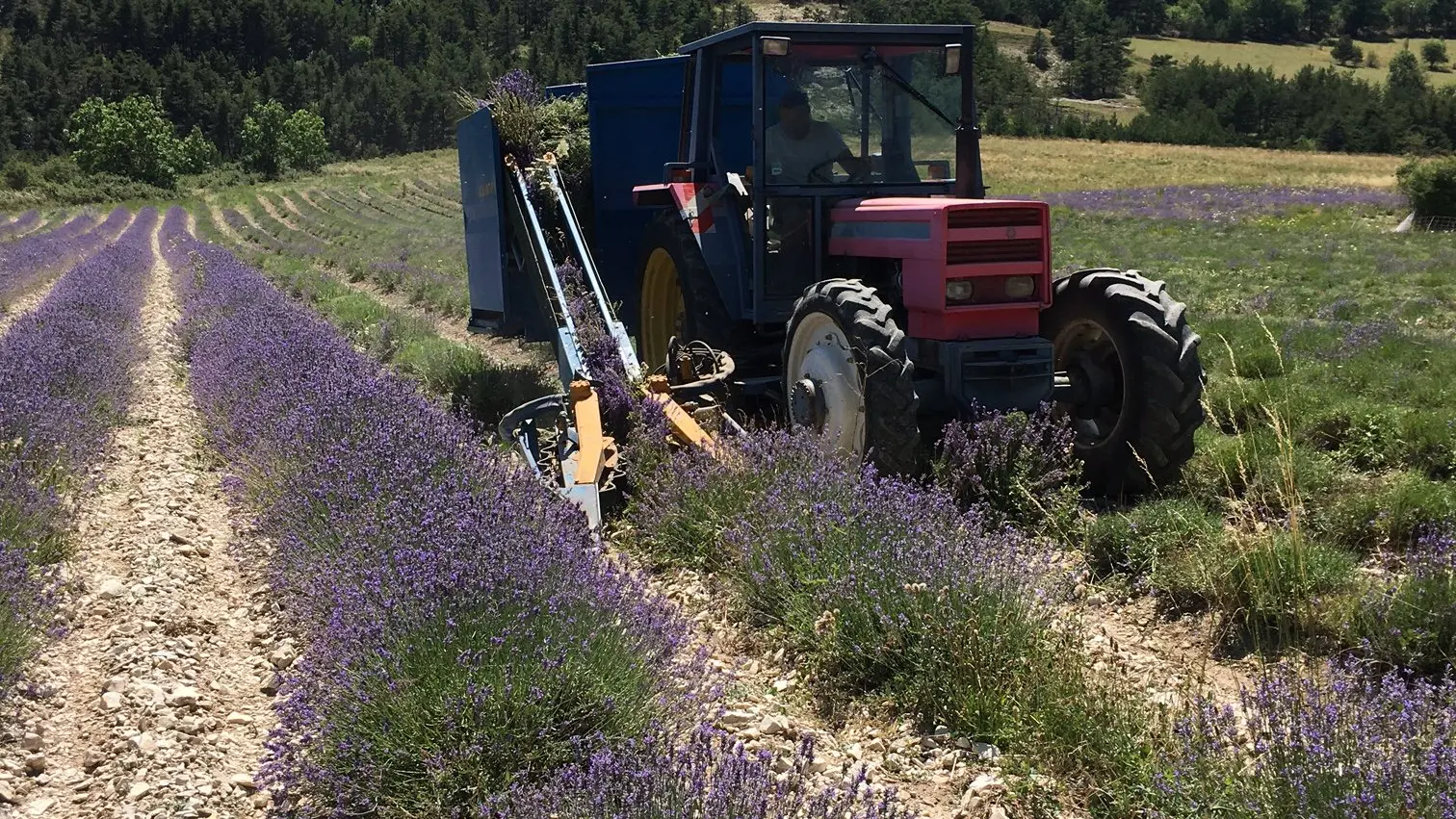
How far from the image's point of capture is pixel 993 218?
5086 mm

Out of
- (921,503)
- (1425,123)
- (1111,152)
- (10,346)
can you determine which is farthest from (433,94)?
(921,503)

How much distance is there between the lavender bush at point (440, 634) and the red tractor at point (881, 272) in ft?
5.10

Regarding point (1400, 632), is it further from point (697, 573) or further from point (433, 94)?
point (433, 94)

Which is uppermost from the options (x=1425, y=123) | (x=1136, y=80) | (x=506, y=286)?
(x=1136, y=80)

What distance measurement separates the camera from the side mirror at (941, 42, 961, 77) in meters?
5.95

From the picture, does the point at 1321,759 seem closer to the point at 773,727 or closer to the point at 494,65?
the point at 773,727

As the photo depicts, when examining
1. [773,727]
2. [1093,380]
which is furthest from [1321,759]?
[1093,380]

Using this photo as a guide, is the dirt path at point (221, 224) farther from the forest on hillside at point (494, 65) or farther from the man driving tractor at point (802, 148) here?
the man driving tractor at point (802, 148)

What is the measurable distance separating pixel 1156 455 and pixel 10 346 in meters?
8.26

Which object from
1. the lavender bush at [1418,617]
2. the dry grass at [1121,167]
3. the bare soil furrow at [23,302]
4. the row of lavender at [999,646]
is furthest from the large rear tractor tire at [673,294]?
the dry grass at [1121,167]

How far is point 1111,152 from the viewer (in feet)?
191

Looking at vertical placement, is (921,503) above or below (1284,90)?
below

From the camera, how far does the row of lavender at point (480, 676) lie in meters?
2.57

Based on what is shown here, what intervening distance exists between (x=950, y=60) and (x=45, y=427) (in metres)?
5.34
